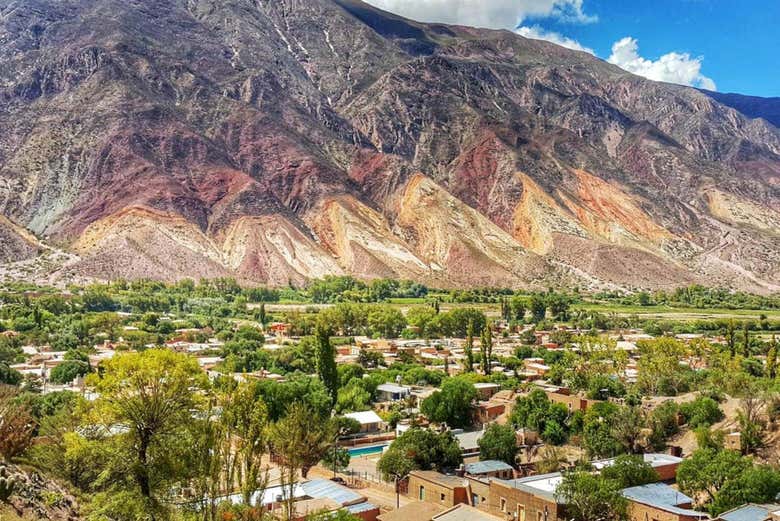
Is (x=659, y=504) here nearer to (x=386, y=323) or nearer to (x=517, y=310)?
(x=386, y=323)

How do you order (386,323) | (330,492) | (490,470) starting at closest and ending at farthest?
(330,492)
(490,470)
(386,323)

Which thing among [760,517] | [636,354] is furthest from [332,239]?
[760,517]

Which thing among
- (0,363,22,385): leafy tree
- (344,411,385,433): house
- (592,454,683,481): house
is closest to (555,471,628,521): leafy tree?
(592,454,683,481): house

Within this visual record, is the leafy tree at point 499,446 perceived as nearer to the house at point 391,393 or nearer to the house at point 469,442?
the house at point 469,442

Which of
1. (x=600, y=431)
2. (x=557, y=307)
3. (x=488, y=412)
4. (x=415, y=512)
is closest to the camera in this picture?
(x=415, y=512)

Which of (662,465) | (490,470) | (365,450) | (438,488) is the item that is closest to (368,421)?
(365,450)

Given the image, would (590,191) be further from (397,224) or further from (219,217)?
(219,217)
